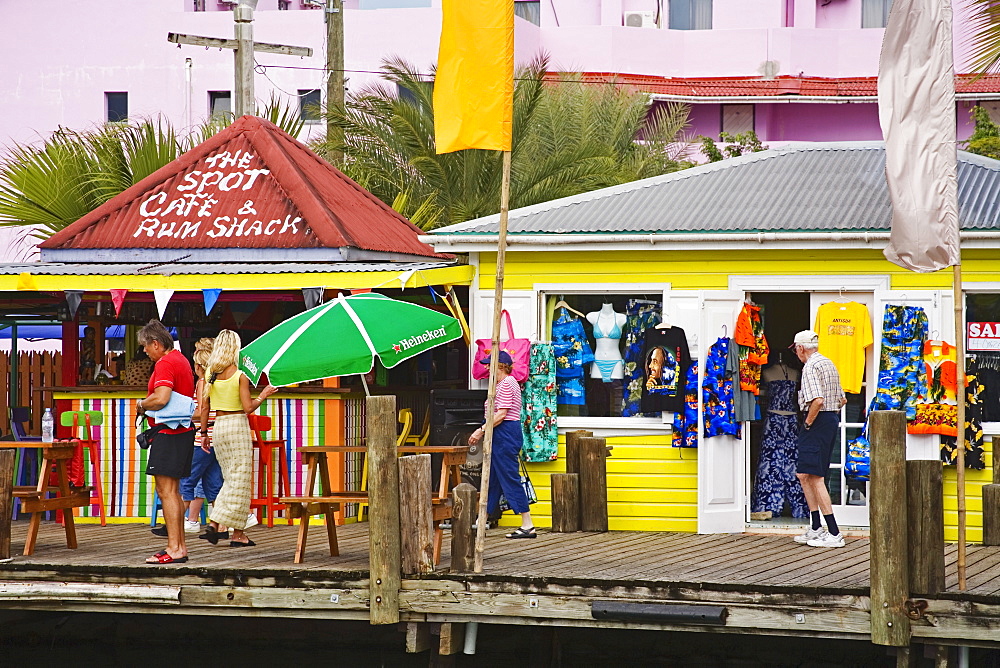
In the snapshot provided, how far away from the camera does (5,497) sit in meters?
10.6

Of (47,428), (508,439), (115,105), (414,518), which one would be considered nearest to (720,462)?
(508,439)

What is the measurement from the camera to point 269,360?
11.0m

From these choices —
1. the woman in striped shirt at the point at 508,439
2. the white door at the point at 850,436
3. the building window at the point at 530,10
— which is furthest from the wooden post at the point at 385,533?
the building window at the point at 530,10

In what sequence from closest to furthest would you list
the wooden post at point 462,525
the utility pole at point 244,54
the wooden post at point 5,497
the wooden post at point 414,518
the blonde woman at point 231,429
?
the wooden post at point 462,525 → the wooden post at point 414,518 → the wooden post at point 5,497 → the blonde woman at point 231,429 → the utility pole at point 244,54

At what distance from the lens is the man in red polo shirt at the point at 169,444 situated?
10.0 m

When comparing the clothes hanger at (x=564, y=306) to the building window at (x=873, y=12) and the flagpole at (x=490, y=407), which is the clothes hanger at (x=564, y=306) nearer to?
the flagpole at (x=490, y=407)

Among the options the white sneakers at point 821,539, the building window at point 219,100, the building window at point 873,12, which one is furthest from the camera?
the building window at point 873,12

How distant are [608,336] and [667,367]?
2.28ft

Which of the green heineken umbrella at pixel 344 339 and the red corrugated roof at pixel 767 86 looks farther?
the red corrugated roof at pixel 767 86

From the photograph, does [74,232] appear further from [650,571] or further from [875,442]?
[875,442]

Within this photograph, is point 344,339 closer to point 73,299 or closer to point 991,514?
point 73,299

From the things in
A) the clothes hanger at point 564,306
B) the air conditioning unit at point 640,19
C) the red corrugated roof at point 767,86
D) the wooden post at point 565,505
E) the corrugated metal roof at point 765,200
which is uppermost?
the air conditioning unit at point 640,19

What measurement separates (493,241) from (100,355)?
4.21 m

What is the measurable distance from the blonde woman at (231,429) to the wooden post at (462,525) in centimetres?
200
